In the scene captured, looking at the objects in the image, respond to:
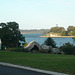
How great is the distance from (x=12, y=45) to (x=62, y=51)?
48.8 feet

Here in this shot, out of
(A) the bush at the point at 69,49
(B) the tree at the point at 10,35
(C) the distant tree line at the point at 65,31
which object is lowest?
(A) the bush at the point at 69,49

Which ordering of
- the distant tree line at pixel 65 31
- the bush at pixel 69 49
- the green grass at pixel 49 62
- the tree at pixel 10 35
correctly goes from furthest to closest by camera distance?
1. the distant tree line at pixel 65 31
2. the tree at pixel 10 35
3. the bush at pixel 69 49
4. the green grass at pixel 49 62

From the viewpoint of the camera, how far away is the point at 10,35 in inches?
1663

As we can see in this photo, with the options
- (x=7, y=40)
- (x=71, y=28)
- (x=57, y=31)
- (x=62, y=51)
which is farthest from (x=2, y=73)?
(x=57, y=31)

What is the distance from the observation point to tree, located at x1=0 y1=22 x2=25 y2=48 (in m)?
41.9

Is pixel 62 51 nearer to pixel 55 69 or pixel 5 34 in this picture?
pixel 5 34

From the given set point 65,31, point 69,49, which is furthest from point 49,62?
point 65,31

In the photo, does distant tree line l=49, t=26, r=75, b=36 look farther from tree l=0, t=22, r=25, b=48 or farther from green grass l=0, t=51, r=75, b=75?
green grass l=0, t=51, r=75, b=75

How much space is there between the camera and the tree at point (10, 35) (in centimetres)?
4186

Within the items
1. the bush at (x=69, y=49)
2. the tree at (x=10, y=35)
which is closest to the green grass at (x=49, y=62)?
the bush at (x=69, y=49)

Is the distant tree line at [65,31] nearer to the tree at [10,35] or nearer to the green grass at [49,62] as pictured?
the tree at [10,35]

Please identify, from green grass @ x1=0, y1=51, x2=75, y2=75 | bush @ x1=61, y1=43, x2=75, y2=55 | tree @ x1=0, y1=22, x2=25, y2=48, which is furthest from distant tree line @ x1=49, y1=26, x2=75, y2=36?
green grass @ x1=0, y1=51, x2=75, y2=75

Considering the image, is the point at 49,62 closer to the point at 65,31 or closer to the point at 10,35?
the point at 10,35

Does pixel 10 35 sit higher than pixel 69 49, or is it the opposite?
pixel 10 35
